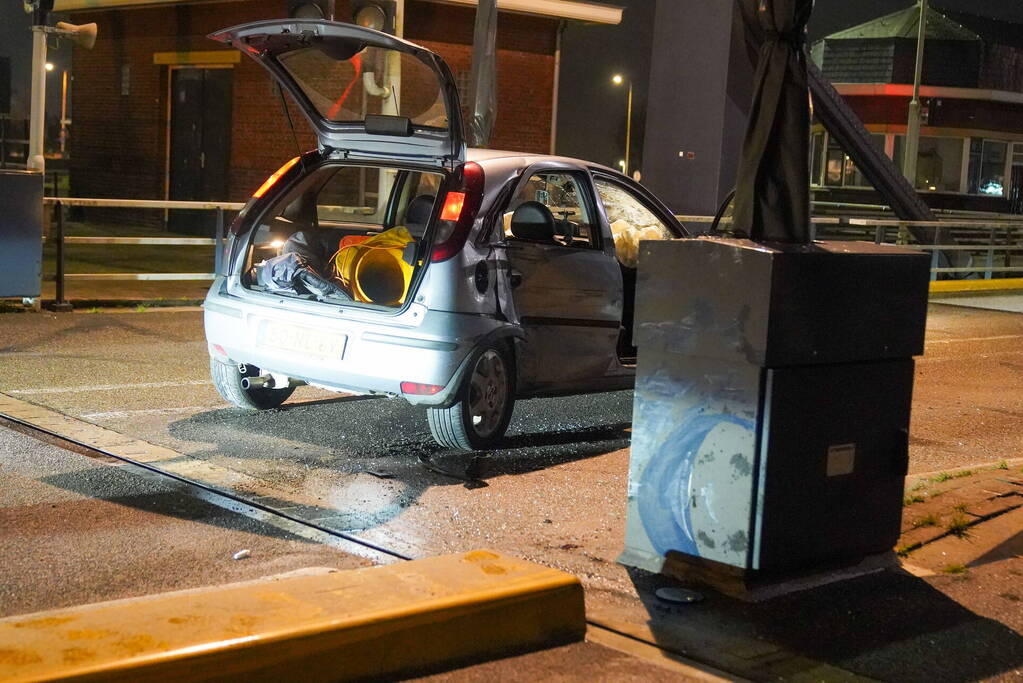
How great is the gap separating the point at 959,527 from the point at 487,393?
8.05 ft

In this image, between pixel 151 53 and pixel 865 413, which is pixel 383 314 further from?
pixel 151 53

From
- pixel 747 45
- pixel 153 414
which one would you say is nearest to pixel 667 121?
pixel 747 45

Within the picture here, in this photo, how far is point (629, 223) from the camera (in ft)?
28.2

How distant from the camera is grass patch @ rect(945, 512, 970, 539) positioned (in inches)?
243

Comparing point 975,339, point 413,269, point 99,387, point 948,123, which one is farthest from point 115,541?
point 948,123

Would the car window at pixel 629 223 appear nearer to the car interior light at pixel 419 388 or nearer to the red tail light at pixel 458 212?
the red tail light at pixel 458 212

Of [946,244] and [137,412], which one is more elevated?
[946,244]

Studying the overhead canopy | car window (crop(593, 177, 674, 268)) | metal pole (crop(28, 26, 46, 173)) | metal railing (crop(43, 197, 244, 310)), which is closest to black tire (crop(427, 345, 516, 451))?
car window (crop(593, 177, 674, 268))

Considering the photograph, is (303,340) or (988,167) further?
(988,167)

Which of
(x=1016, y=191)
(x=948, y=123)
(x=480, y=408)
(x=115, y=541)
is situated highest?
(x=948, y=123)

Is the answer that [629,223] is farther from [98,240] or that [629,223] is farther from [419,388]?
[98,240]

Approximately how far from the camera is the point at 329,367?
698 centimetres

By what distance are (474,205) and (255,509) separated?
6.46 feet

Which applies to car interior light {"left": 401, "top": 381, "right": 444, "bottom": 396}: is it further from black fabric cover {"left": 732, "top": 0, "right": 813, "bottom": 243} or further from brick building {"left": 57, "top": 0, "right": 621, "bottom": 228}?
brick building {"left": 57, "top": 0, "right": 621, "bottom": 228}
